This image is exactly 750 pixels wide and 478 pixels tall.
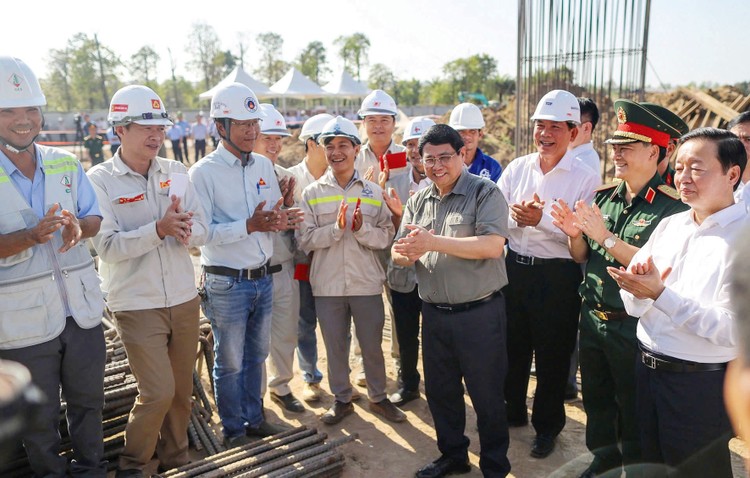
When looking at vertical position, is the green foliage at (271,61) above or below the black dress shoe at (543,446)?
above

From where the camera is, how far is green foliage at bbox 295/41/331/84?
62.3 meters

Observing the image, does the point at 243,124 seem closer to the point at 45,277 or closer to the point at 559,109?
the point at 45,277

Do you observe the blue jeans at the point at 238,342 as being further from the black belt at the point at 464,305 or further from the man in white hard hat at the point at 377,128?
→ the man in white hard hat at the point at 377,128

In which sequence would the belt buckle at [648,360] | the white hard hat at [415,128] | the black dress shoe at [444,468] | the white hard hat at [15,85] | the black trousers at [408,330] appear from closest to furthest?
the belt buckle at [648,360] < the white hard hat at [15,85] < the black dress shoe at [444,468] < the black trousers at [408,330] < the white hard hat at [415,128]

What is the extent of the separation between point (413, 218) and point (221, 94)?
1.62 m

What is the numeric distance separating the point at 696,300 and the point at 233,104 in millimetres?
3053

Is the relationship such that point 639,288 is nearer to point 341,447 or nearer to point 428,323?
point 428,323

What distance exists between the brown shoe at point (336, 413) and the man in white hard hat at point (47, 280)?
66.9 inches

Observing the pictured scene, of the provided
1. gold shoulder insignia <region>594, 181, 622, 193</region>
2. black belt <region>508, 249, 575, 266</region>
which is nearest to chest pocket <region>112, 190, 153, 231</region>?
black belt <region>508, 249, 575, 266</region>

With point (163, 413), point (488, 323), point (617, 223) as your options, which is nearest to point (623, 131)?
point (617, 223)

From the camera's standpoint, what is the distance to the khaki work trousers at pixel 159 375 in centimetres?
333

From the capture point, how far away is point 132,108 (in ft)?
10.7

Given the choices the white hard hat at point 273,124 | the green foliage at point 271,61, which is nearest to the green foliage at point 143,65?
the green foliage at point 271,61

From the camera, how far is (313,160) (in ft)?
16.2
